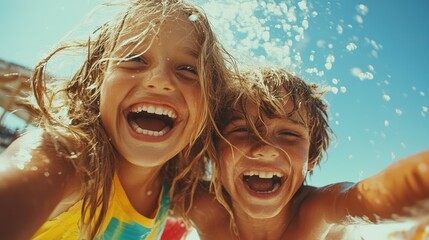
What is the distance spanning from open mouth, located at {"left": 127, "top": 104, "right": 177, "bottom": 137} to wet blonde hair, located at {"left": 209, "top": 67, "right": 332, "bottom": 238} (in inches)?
16.4

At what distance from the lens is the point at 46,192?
154 cm

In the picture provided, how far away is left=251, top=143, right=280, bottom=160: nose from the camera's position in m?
2.47

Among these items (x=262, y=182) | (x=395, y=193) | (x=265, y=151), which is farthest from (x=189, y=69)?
(x=395, y=193)

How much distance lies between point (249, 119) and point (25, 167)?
144cm

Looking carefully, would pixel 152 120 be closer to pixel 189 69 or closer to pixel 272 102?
pixel 189 69

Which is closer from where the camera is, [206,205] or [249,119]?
[249,119]

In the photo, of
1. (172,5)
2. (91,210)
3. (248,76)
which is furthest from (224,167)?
(172,5)

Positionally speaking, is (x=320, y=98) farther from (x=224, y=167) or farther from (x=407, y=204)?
(x=407, y=204)

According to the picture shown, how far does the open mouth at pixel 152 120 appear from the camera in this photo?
2.23m

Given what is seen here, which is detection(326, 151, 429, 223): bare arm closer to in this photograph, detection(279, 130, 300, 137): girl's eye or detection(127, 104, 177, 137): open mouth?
detection(279, 130, 300, 137): girl's eye

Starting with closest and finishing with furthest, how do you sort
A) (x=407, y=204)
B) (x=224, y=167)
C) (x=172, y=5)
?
(x=407, y=204) → (x=172, y=5) → (x=224, y=167)

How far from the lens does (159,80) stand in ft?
6.91

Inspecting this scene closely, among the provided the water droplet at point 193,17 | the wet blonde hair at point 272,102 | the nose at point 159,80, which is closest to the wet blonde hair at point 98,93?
the water droplet at point 193,17

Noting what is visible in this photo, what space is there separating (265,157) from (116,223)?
1.13 m
